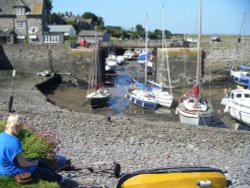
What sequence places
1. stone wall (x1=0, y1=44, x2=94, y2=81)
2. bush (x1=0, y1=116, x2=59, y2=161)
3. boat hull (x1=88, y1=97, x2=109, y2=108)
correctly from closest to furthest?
bush (x1=0, y1=116, x2=59, y2=161) → boat hull (x1=88, y1=97, x2=109, y2=108) → stone wall (x1=0, y1=44, x2=94, y2=81)

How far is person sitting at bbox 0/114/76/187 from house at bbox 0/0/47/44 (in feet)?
175

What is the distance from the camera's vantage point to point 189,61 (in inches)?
1607

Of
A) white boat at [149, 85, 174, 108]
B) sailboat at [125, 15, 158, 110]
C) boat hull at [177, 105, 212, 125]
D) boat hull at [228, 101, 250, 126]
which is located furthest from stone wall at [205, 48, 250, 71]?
boat hull at [177, 105, 212, 125]

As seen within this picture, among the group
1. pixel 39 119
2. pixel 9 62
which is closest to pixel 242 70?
pixel 9 62

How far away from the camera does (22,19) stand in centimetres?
5769

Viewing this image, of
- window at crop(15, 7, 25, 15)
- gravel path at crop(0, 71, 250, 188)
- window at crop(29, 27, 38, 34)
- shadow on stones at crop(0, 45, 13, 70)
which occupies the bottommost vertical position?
gravel path at crop(0, 71, 250, 188)

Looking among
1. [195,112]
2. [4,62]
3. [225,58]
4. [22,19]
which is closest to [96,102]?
[195,112]

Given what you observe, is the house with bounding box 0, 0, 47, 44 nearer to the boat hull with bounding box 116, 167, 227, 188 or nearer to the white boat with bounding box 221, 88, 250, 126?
the white boat with bounding box 221, 88, 250, 126

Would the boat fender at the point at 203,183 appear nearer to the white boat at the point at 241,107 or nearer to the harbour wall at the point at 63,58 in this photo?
the white boat at the point at 241,107

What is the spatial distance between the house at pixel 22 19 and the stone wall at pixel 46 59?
12476mm

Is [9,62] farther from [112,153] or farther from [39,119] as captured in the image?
[112,153]

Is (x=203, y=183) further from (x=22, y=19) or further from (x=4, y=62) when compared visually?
(x=22, y=19)

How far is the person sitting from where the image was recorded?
5828mm

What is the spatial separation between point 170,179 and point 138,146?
17.4 ft
